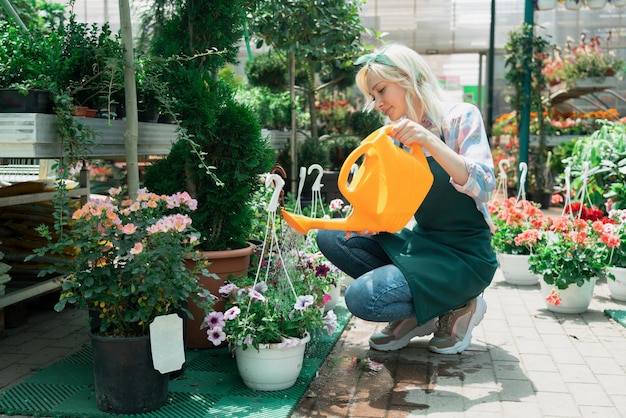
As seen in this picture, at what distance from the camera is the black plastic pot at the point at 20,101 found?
2.40 metres

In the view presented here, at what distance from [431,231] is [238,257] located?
81 cm

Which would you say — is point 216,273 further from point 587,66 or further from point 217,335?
point 587,66

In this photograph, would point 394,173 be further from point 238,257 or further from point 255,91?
point 255,91

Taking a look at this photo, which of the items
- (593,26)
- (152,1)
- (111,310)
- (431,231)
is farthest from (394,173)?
(593,26)

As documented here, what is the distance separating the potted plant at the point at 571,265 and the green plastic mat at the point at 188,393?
1.35 metres

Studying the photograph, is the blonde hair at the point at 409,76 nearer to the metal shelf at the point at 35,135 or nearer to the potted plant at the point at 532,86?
the metal shelf at the point at 35,135

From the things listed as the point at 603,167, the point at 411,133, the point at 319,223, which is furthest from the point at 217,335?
the point at 603,167

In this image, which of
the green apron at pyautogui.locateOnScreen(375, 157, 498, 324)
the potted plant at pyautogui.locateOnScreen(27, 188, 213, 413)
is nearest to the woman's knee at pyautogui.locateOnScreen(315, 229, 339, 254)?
the green apron at pyautogui.locateOnScreen(375, 157, 498, 324)

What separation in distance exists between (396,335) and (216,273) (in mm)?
806

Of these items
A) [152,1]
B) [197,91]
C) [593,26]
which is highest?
[593,26]

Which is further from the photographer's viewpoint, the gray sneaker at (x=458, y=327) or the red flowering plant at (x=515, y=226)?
the red flowering plant at (x=515, y=226)

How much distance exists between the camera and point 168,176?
3.03 metres

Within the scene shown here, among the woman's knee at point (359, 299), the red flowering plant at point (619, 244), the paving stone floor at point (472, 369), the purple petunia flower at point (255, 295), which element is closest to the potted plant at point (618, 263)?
the red flowering plant at point (619, 244)

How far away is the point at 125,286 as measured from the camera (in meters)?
2.29
